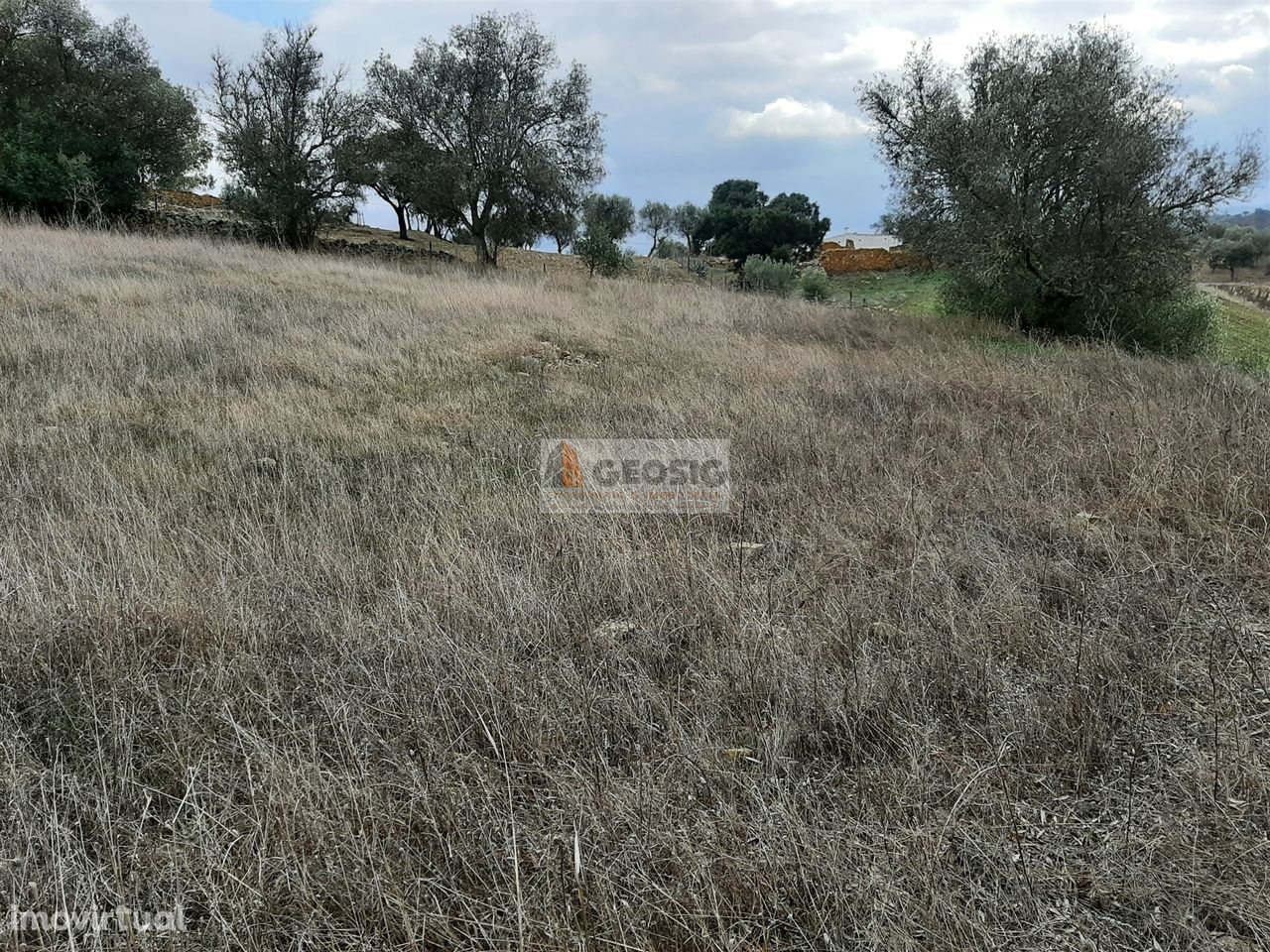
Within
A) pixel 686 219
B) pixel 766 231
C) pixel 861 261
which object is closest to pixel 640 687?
pixel 861 261

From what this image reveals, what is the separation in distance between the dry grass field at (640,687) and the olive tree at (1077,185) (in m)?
7.50

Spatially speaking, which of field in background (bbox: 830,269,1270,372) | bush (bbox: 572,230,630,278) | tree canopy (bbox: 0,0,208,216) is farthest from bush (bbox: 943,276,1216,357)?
tree canopy (bbox: 0,0,208,216)

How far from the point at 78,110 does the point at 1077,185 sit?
24563 millimetres

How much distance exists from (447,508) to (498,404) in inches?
101

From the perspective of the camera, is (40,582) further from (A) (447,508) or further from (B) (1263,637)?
(B) (1263,637)

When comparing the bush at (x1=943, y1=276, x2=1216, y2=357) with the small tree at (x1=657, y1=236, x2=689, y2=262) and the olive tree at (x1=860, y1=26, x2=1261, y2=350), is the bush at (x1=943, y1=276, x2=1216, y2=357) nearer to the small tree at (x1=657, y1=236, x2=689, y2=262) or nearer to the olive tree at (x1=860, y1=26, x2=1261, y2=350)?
the olive tree at (x1=860, y1=26, x2=1261, y2=350)

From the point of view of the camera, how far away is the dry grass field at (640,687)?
4.83 feet

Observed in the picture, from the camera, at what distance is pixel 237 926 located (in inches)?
55.5

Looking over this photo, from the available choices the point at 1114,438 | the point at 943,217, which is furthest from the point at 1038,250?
the point at 1114,438

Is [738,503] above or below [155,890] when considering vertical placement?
above

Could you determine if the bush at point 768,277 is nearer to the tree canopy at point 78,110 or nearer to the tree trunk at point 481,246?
the tree trunk at point 481,246

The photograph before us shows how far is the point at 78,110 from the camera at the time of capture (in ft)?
56.5

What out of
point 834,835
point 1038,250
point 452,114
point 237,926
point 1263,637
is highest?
point 452,114

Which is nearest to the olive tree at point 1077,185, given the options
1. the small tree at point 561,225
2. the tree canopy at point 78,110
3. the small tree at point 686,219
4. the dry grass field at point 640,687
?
the dry grass field at point 640,687
